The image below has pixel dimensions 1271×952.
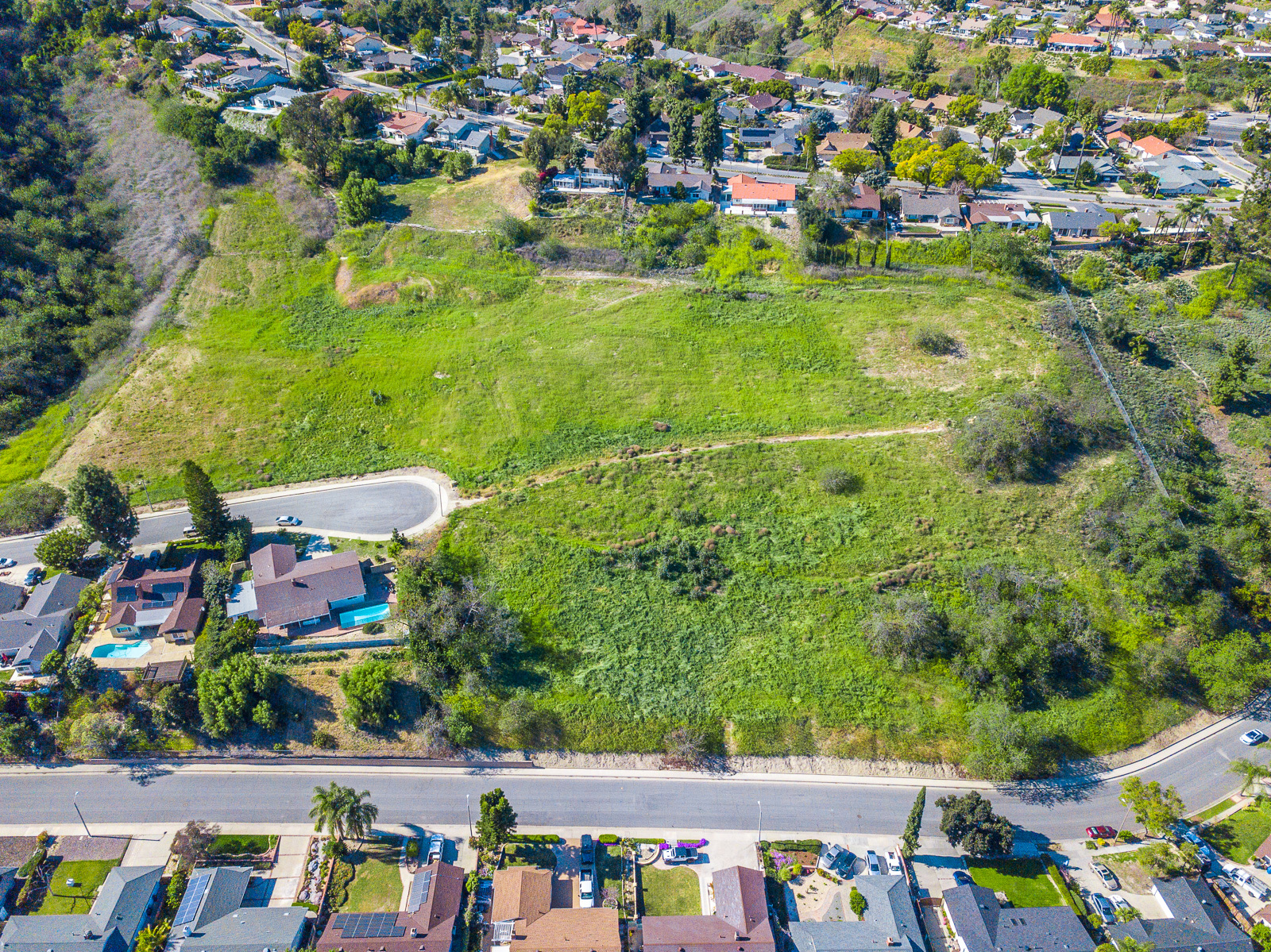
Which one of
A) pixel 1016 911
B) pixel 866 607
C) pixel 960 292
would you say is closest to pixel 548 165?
pixel 960 292

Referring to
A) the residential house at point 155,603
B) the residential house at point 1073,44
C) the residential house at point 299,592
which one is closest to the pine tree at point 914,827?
the residential house at point 299,592

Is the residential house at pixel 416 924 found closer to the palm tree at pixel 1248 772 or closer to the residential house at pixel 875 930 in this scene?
the residential house at pixel 875 930

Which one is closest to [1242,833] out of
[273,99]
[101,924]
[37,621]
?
[101,924]

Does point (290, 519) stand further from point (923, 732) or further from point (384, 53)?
point (384, 53)

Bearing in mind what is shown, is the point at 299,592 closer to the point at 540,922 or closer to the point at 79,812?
the point at 79,812

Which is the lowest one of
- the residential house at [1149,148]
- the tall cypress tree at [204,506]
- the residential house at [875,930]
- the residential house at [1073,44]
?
the residential house at [875,930]

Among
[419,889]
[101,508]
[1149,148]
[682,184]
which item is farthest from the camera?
[1149,148]
